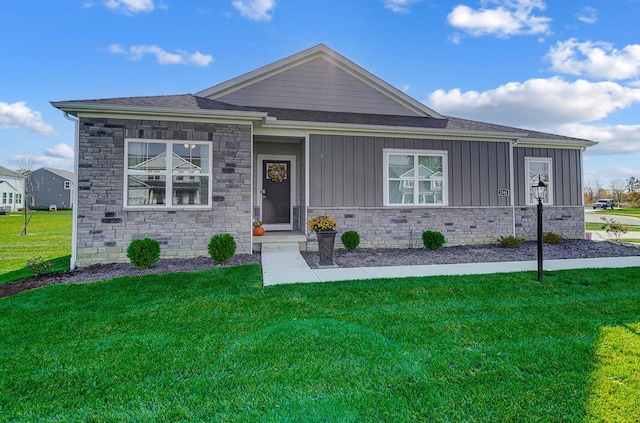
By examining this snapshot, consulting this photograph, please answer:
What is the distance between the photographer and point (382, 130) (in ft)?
27.3

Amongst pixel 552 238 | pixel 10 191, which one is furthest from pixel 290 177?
pixel 10 191

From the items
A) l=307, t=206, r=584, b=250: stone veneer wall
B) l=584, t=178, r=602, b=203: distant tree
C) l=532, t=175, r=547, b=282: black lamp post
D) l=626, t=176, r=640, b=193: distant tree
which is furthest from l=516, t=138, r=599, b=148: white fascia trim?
l=584, t=178, r=602, b=203: distant tree

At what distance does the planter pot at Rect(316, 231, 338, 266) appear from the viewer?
638 centimetres

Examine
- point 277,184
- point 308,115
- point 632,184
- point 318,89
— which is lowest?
point 277,184

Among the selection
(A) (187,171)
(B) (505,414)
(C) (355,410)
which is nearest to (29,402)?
(C) (355,410)

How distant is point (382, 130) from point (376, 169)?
1.07 m

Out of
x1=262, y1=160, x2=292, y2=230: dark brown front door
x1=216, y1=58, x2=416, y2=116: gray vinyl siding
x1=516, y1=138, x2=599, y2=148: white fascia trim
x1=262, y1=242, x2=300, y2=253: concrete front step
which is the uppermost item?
x1=216, y1=58, x2=416, y2=116: gray vinyl siding

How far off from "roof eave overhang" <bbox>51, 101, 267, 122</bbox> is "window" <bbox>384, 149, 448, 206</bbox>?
382 cm

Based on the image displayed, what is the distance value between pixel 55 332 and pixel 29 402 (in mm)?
1403

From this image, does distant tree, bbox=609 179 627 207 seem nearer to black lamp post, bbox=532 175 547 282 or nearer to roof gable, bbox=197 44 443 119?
roof gable, bbox=197 44 443 119

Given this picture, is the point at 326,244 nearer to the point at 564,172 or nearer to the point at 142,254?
the point at 142,254

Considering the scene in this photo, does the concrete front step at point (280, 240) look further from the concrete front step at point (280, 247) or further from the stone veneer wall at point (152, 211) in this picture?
the stone veneer wall at point (152, 211)

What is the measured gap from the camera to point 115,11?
8727 mm

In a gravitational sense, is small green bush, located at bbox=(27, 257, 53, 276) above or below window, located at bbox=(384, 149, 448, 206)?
below
